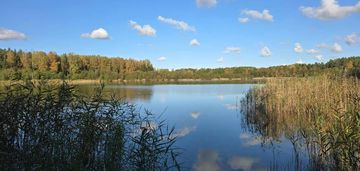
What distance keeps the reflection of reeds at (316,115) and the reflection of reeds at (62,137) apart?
2878mm

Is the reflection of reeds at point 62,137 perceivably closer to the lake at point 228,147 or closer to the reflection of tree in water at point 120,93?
the reflection of tree in water at point 120,93

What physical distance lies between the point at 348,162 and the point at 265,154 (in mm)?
2889

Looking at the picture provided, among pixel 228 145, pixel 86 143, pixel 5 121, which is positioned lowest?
pixel 228 145

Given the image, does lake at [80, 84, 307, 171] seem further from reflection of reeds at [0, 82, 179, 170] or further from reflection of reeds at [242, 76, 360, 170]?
reflection of reeds at [0, 82, 179, 170]

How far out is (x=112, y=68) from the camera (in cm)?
8725

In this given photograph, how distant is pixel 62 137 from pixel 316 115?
258 inches

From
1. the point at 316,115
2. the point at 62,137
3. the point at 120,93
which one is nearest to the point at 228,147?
the point at 316,115

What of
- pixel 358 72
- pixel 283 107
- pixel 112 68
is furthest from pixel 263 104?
pixel 112 68

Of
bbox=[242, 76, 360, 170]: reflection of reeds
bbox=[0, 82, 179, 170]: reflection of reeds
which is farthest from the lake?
bbox=[0, 82, 179, 170]: reflection of reeds

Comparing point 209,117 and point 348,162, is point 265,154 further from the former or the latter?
point 209,117

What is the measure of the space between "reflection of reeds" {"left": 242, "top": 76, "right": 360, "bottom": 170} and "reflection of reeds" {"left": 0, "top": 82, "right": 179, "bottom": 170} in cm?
288

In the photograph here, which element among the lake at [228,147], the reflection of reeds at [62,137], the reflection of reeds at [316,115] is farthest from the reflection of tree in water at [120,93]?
the reflection of reeds at [316,115]

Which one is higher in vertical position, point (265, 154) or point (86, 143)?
point (86, 143)

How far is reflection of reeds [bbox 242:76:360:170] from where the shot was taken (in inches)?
232
